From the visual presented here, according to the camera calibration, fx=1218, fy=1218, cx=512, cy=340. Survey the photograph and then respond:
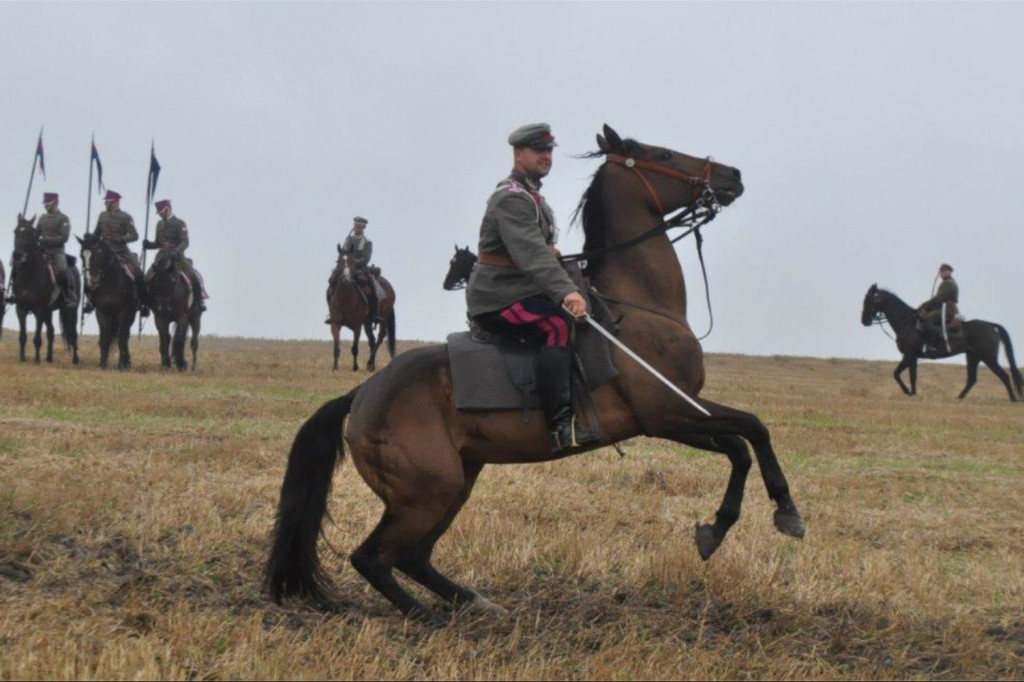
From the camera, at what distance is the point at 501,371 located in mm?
6523

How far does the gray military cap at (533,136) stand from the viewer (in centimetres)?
673

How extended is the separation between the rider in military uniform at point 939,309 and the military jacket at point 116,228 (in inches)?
744

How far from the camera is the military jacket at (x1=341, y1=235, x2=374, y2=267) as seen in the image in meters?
27.9

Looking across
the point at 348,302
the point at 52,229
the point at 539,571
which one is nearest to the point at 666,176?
the point at 539,571

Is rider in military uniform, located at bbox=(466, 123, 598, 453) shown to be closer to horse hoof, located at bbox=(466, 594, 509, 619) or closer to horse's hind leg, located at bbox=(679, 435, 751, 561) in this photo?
horse's hind leg, located at bbox=(679, 435, 751, 561)

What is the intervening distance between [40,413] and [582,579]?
9.45 m

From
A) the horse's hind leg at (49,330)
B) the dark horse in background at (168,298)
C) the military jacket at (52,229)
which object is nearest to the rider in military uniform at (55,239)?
the military jacket at (52,229)

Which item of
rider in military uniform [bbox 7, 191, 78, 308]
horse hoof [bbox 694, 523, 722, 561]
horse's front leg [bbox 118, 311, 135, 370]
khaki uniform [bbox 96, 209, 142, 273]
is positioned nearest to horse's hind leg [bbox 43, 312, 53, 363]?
rider in military uniform [bbox 7, 191, 78, 308]

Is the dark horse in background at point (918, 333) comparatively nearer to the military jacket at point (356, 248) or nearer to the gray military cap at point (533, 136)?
the military jacket at point (356, 248)

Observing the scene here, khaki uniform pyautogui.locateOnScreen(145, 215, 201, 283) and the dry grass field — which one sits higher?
khaki uniform pyautogui.locateOnScreen(145, 215, 201, 283)

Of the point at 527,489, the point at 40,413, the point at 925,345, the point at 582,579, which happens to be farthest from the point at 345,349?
the point at 582,579

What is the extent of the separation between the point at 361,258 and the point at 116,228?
19.3 ft

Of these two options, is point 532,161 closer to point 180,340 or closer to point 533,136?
point 533,136

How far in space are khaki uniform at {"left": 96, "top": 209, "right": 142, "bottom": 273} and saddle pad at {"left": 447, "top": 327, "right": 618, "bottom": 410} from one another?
1921 centimetres
